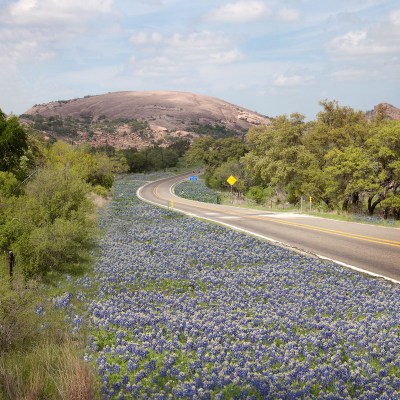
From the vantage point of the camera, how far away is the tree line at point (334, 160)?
3750cm

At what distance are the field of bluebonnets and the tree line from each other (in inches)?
945

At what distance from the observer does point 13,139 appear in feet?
123

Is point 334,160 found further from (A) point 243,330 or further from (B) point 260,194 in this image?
(A) point 243,330

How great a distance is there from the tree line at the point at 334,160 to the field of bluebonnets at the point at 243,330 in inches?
945

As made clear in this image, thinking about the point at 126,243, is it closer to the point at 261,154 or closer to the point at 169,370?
the point at 169,370

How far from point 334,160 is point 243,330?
31922 mm

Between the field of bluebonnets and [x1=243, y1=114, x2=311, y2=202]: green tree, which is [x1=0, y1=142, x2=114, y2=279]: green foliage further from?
[x1=243, y1=114, x2=311, y2=202]: green tree

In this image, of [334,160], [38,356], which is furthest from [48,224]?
[334,160]

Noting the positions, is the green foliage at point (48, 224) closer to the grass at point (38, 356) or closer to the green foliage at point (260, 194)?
the grass at point (38, 356)

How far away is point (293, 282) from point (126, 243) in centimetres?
983

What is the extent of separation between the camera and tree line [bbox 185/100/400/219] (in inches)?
1476

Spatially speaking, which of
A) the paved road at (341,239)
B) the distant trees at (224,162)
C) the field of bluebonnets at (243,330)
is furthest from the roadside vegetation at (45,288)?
the distant trees at (224,162)

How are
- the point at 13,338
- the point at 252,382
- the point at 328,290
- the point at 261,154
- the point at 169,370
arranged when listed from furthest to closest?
the point at 261,154, the point at 328,290, the point at 13,338, the point at 169,370, the point at 252,382

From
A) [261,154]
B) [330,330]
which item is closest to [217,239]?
[330,330]
